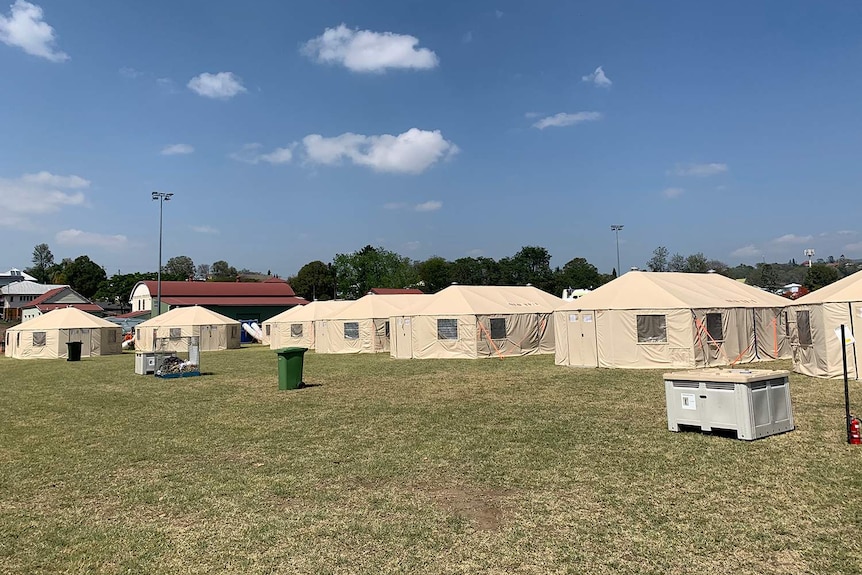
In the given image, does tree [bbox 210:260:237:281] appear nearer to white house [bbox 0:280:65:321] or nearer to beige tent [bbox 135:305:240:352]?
white house [bbox 0:280:65:321]

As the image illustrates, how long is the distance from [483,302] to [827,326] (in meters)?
14.0

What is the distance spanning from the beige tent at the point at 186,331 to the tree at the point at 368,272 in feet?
181

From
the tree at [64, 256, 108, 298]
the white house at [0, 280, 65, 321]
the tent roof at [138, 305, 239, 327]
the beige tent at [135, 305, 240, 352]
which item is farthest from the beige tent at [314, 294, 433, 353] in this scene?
the tree at [64, 256, 108, 298]

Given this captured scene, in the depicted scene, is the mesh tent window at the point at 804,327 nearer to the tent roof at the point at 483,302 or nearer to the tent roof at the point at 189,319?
the tent roof at the point at 483,302

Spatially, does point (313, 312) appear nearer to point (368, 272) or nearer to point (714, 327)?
point (714, 327)

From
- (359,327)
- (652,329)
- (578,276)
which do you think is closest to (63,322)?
(359,327)

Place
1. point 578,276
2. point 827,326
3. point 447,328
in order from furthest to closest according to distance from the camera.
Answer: point 578,276, point 447,328, point 827,326

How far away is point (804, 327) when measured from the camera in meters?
15.6

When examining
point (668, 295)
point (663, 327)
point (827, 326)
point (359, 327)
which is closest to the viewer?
point (827, 326)

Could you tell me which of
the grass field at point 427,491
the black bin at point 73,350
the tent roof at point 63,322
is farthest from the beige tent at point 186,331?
the grass field at point 427,491

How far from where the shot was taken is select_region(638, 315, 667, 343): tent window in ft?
61.7

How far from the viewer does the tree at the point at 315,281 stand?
91.3 m

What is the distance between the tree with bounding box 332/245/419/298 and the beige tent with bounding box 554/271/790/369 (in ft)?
250

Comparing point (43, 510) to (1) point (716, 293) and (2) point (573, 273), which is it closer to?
(1) point (716, 293)
